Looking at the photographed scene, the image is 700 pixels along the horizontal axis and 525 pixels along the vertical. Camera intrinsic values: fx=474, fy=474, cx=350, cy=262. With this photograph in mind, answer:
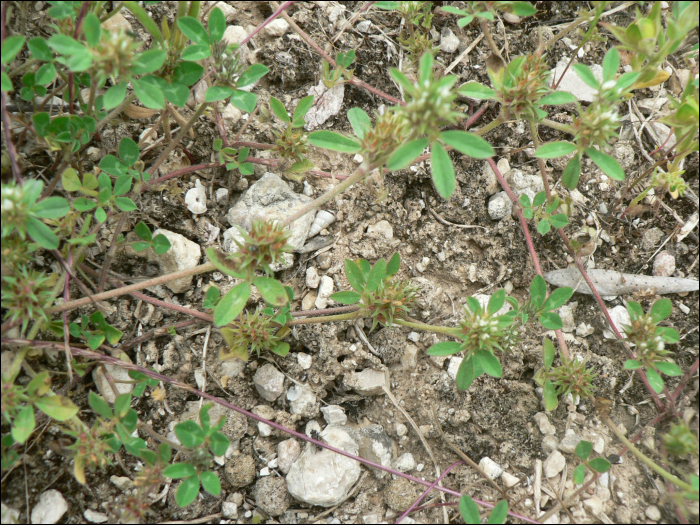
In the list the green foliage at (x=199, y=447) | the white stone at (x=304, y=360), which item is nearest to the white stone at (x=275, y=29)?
the white stone at (x=304, y=360)

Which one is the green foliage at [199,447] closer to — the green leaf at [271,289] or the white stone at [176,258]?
the green leaf at [271,289]

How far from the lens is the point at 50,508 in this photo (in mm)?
2111

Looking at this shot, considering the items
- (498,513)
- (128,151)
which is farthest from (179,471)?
(128,151)

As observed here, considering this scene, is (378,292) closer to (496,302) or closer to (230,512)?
(496,302)

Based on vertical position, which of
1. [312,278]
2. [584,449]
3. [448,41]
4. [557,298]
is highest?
[448,41]

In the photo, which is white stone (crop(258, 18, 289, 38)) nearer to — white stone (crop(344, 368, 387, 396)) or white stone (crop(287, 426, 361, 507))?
white stone (crop(344, 368, 387, 396))

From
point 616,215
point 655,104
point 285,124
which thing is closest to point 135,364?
point 285,124

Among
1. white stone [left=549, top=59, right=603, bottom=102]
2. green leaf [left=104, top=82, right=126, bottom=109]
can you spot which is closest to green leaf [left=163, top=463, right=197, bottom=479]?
green leaf [left=104, top=82, right=126, bottom=109]

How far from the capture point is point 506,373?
8.33ft

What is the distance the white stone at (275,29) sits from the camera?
291 centimetres

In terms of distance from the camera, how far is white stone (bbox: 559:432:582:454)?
241cm

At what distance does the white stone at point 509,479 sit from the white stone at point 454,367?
52cm

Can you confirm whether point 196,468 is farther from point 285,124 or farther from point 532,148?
point 532,148

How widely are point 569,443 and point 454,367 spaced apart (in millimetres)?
676
